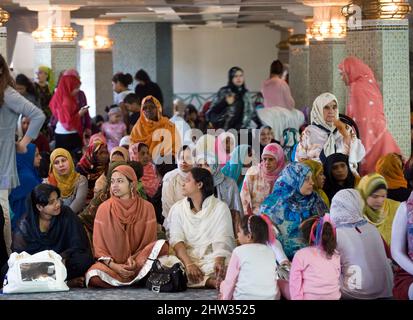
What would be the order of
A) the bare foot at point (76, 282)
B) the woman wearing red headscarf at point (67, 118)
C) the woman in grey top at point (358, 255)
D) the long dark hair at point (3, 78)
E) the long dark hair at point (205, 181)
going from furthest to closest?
the woman wearing red headscarf at point (67, 118) → the long dark hair at point (3, 78) → the long dark hair at point (205, 181) → the bare foot at point (76, 282) → the woman in grey top at point (358, 255)

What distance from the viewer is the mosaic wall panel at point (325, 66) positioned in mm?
15211

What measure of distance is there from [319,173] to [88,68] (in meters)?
14.0

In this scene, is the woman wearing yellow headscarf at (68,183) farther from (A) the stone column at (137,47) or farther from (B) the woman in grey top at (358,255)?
(A) the stone column at (137,47)

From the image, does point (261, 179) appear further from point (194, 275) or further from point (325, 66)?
point (325, 66)

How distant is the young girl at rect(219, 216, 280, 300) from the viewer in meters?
6.80

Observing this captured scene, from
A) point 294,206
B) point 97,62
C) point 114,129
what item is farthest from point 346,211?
point 97,62

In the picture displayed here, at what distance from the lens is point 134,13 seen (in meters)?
20.4

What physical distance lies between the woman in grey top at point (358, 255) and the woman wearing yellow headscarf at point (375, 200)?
14.8 inches

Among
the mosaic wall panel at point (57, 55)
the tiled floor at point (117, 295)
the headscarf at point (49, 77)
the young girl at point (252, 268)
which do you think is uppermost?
the mosaic wall panel at point (57, 55)

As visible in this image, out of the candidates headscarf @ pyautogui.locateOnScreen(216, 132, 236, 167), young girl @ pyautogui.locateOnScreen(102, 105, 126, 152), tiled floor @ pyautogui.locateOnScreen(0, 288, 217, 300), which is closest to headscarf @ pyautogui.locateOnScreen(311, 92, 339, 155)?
headscarf @ pyautogui.locateOnScreen(216, 132, 236, 167)

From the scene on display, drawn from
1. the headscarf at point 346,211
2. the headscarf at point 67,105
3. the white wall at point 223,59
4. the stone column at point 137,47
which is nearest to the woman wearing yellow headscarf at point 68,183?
the headscarf at point 346,211
